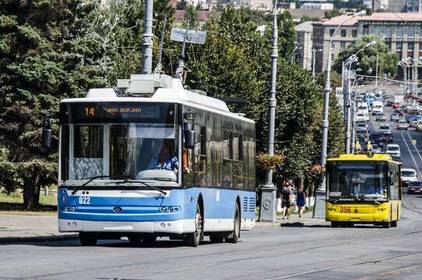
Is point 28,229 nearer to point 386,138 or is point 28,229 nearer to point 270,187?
point 270,187

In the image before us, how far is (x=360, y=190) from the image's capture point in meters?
51.5

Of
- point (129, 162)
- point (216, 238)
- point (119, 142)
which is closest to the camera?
point (129, 162)

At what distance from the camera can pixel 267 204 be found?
169ft

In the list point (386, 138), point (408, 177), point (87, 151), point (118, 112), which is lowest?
point (408, 177)

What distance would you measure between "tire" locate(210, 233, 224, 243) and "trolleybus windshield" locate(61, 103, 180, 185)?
201 inches

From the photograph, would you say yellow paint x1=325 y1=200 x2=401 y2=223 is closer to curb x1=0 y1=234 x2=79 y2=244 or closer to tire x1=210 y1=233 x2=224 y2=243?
tire x1=210 y1=233 x2=224 y2=243

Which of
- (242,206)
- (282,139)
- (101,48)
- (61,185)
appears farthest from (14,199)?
(61,185)

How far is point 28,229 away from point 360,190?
2070 centimetres

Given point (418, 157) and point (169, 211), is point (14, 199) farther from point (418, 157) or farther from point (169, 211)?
point (418, 157)

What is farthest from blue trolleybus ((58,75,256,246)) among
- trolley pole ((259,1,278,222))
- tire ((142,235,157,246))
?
trolley pole ((259,1,278,222))

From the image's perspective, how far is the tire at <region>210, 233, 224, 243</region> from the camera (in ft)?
103

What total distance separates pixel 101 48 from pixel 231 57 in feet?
Result: 49.9

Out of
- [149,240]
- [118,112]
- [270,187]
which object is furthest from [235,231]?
[270,187]

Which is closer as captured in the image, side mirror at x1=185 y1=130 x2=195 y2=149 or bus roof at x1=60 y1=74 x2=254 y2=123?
side mirror at x1=185 y1=130 x2=195 y2=149
